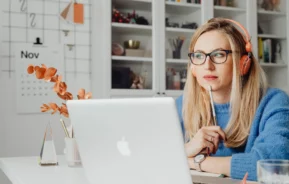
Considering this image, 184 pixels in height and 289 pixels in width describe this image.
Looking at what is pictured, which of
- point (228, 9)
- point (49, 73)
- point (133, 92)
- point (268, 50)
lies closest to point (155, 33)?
point (133, 92)

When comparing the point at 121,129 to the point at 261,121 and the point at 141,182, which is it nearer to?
the point at 141,182

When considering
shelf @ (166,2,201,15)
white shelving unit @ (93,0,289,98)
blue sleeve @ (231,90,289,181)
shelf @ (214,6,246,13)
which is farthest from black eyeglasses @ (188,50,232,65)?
shelf @ (214,6,246,13)

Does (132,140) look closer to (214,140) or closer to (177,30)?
(214,140)

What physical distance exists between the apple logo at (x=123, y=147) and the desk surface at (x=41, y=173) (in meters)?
0.30

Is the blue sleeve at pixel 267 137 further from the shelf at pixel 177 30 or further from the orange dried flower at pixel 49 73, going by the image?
the shelf at pixel 177 30

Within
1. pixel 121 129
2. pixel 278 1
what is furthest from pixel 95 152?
pixel 278 1

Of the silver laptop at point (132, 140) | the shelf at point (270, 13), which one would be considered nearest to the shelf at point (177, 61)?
the shelf at point (270, 13)

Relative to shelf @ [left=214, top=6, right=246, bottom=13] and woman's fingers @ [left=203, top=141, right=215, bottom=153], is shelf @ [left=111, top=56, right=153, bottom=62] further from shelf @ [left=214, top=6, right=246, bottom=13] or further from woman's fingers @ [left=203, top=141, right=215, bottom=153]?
woman's fingers @ [left=203, top=141, right=215, bottom=153]

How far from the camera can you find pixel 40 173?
1278mm

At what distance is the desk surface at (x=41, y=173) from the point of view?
113 centimetres

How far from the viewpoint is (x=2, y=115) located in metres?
2.91

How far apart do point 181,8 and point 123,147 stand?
2825 mm

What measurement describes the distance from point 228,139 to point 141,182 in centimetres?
69

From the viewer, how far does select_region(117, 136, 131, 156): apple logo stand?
822mm
